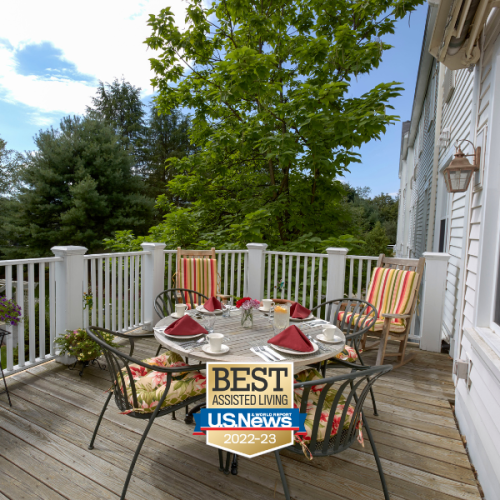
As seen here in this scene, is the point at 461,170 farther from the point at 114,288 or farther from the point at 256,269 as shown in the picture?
the point at 114,288

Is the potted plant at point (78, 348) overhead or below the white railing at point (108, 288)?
below

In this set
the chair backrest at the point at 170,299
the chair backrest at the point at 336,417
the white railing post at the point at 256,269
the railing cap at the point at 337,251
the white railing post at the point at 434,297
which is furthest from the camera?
the white railing post at the point at 256,269

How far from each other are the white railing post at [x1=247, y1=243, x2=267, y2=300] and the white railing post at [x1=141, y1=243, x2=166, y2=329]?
3.95 ft

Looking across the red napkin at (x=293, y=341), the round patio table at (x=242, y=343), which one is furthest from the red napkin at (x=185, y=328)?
the red napkin at (x=293, y=341)

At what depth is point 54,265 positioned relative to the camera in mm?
3080

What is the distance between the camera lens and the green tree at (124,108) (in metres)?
16.8

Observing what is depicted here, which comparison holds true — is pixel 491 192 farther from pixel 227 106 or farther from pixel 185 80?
pixel 185 80

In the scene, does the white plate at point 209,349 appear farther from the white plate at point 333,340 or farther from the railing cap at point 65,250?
the railing cap at point 65,250

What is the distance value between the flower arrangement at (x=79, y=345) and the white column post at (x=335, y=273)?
2.56 m

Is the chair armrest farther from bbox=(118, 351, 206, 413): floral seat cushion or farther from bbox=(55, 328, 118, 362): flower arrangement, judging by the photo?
bbox=(55, 328, 118, 362): flower arrangement

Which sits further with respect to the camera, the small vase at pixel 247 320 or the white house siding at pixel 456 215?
the white house siding at pixel 456 215

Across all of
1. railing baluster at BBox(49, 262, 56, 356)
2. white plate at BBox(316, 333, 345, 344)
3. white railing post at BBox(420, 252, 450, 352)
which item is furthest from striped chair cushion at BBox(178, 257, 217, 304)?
white railing post at BBox(420, 252, 450, 352)

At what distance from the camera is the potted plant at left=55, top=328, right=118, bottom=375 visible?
115 inches

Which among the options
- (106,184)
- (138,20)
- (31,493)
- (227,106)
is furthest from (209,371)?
(106,184)
